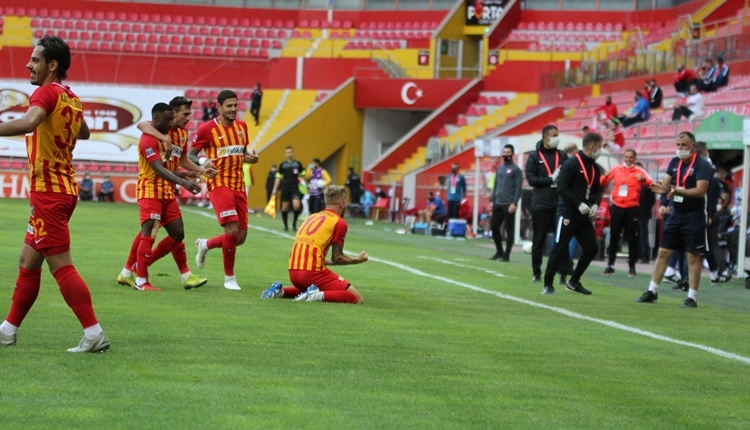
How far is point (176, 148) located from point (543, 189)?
600 cm

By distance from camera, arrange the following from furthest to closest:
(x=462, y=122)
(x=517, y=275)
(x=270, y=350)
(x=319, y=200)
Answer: (x=462, y=122)
(x=319, y=200)
(x=517, y=275)
(x=270, y=350)

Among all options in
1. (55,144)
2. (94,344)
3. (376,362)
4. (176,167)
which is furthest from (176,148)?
(376,362)

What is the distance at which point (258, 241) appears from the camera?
74.0 feet

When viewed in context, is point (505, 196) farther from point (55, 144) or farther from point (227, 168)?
point (55, 144)

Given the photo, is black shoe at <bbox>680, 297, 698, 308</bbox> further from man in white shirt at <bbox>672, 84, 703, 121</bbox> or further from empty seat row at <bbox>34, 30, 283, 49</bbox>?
empty seat row at <bbox>34, 30, 283, 49</bbox>

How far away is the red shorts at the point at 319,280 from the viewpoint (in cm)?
1166

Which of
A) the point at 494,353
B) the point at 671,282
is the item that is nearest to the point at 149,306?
the point at 494,353

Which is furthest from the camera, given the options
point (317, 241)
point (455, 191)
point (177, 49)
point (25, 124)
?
point (177, 49)

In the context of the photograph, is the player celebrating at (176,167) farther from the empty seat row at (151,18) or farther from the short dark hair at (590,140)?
the empty seat row at (151,18)

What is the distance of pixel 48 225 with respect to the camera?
24.6 feet

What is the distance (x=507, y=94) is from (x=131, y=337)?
3730 cm

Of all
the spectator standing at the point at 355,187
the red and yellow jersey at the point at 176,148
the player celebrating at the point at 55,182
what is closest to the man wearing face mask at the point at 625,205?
the red and yellow jersey at the point at 176,148

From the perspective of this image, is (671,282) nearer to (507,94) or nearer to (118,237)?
(118,237)

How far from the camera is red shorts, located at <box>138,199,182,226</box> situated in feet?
39.7
